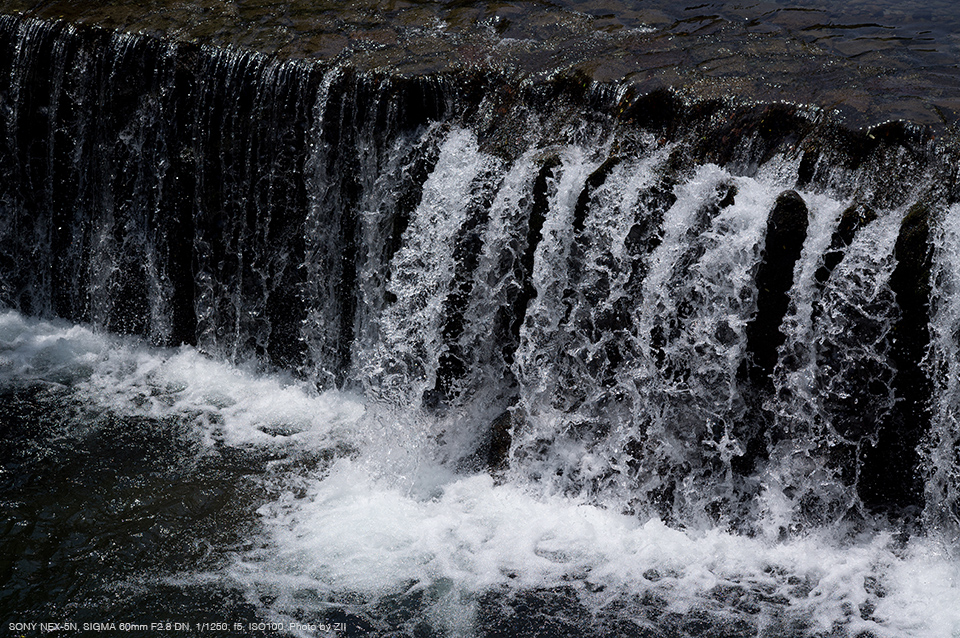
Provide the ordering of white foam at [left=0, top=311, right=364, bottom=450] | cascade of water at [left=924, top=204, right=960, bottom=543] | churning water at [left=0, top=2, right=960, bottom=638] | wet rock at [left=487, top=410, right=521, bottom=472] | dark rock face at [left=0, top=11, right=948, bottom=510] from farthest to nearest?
1. white foam at [left=0, top=311, right=364, bottom=450]
2. wet rock at [left=487, top=410, right=521, bottom=472]
3. dark rock face at [left=0, top=11, right=948, bottom=510]
4. churning water at [left=0, top=2, right=960, bottom=638]
5. cascade of water at [left=924, top=204, right=960, bottom=543]

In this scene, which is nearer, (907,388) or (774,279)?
(907,388)

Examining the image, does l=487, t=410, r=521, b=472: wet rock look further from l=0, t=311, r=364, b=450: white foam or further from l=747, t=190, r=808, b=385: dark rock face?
l=747, t=190, r=808, b=385: dark rock face

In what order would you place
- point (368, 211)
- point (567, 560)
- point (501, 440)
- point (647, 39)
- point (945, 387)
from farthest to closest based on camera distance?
point (647, 39), point (368, 211), point (501, 440), point (567, 560), point (945, 387)

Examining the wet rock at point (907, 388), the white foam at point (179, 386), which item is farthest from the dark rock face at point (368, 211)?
the white foam at point (179, 386)

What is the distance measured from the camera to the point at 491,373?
6.62 metres

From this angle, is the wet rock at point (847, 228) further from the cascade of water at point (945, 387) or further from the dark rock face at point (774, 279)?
the cascade of water at point (945, 387)

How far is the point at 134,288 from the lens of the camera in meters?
8.01

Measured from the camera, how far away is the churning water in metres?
5.37

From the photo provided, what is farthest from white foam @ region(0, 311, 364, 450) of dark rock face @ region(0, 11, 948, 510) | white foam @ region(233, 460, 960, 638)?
white foam @ region(233, 460, 960, 638)

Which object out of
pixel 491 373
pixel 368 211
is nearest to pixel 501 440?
pixel 491 373

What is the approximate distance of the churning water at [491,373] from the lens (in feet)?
17.6

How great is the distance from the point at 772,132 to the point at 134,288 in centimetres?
530

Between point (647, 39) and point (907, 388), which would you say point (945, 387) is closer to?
point (907, 388)

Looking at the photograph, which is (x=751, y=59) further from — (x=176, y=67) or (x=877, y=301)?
(x=176, y=67)
